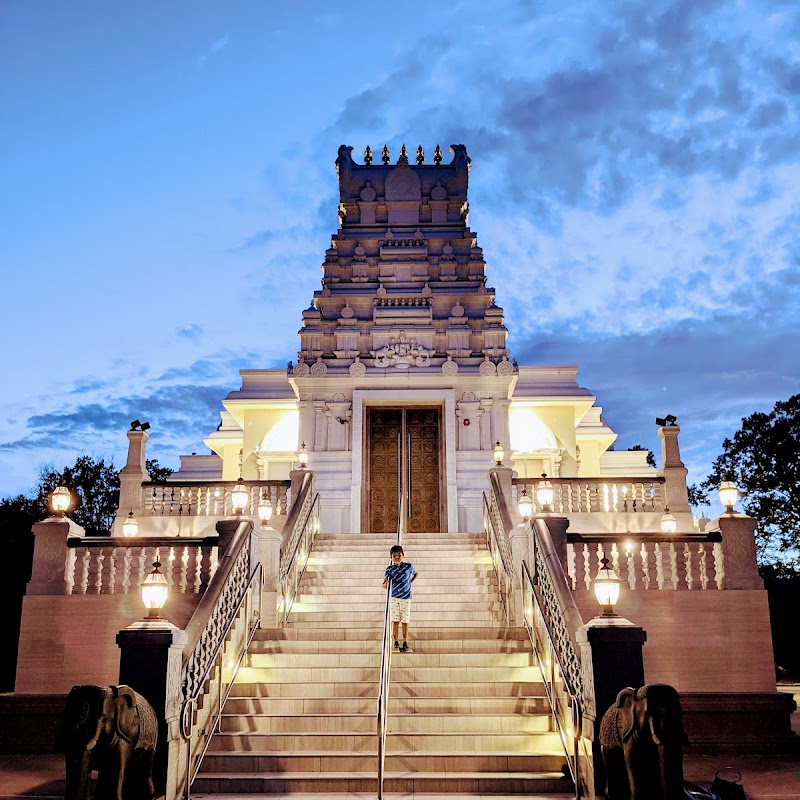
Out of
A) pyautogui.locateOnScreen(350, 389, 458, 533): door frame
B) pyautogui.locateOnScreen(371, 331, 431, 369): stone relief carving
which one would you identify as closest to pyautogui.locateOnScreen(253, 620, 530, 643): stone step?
pyautogui.locateOnScreen(350, 389, 458, 533): door frame

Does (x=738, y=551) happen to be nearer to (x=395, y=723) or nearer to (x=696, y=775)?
(x=696, y=775)

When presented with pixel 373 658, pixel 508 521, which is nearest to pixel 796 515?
pixel 508 521

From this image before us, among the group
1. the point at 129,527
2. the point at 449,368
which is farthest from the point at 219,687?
the point at 449,368

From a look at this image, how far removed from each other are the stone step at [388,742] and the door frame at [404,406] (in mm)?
10059

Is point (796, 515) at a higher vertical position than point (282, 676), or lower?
higher

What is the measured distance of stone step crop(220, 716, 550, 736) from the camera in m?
9.13

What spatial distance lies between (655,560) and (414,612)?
3.65m

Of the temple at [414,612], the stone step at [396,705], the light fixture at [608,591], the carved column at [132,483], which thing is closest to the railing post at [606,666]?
the temple at [414,612]

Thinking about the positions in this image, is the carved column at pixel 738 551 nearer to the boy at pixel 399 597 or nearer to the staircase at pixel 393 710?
the staircase at pixel 393 710

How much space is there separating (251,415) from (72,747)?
707 inches

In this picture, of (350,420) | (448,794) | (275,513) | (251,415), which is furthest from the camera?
(251,415)

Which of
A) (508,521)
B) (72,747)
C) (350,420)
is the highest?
(350,420)

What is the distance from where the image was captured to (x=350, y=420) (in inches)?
788

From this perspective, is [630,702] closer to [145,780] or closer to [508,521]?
[145,780]
